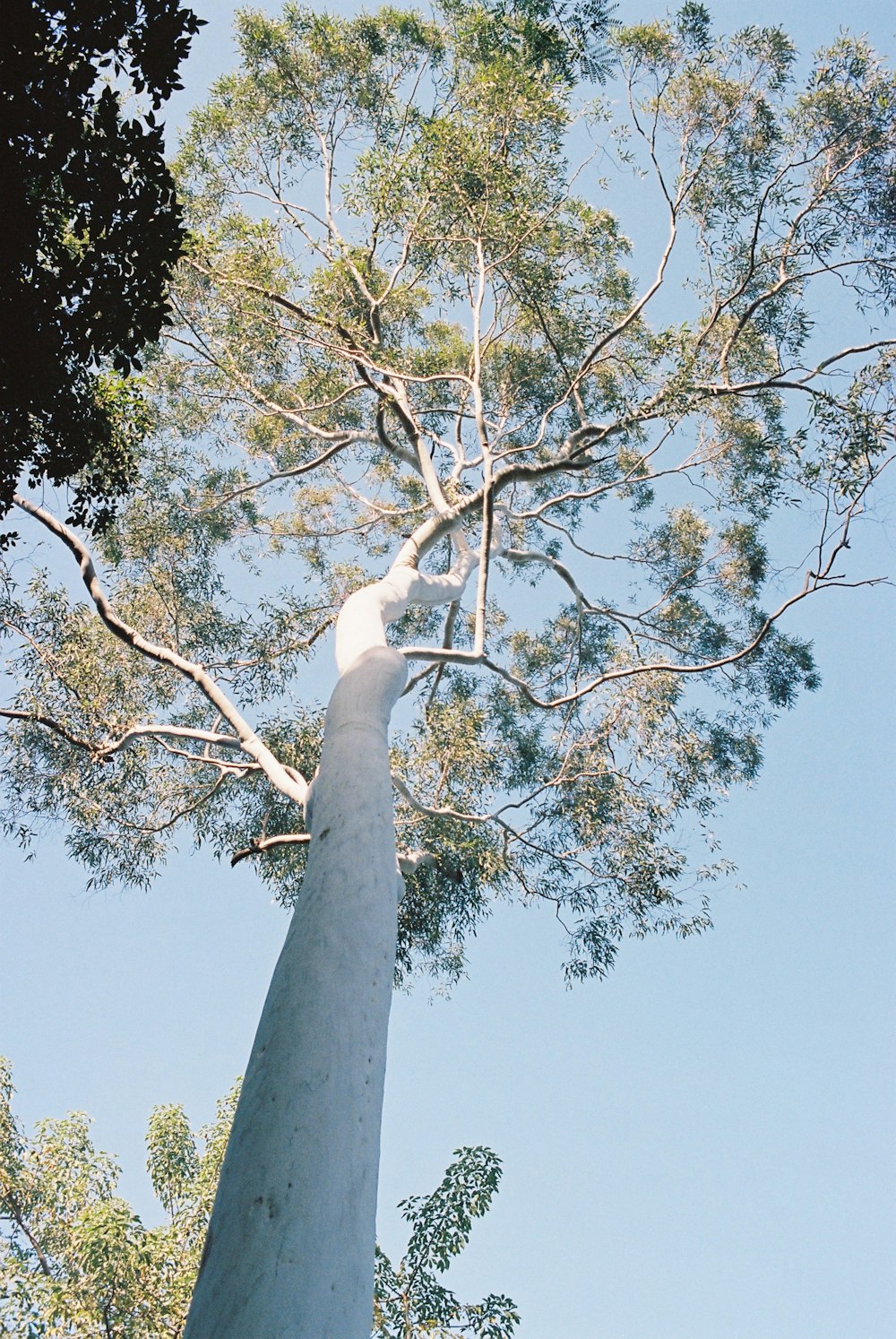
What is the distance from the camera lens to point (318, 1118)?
2186mm

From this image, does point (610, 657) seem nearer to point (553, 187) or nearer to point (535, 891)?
point (535, 891)

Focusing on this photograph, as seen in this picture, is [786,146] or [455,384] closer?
[786,146]

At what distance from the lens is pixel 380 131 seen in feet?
29.8

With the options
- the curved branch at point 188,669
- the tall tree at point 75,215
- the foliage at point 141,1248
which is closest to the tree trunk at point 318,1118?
the tall tree at point 75,215

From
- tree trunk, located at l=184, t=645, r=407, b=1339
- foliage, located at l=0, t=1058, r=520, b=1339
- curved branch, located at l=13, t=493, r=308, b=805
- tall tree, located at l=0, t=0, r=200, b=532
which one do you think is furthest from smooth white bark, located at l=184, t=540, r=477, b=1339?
foliage, located at l=0, t=1058, r=520, b=1339

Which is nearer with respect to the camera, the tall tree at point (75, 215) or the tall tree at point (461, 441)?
the tall tree at point (75, 215)

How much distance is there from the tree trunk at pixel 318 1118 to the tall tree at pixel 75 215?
1249 mm

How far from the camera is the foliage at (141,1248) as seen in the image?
18.0 feet

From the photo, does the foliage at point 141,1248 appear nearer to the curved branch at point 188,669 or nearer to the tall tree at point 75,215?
the curved branch at point 188,669

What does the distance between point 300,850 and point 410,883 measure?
0.89 m

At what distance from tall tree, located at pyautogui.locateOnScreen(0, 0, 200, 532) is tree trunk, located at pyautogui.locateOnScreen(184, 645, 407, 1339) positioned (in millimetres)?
1249

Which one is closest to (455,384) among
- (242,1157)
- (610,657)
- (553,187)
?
(553,187)

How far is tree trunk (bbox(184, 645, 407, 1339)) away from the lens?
1857mm

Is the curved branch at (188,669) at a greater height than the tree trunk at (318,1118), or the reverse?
the curved branch at (188,669)
